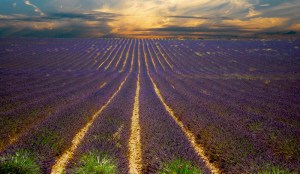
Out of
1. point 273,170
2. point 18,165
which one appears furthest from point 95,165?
point 273,170

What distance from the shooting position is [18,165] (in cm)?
527

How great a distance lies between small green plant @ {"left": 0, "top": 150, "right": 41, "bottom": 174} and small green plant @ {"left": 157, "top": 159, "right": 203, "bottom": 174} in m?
2.64

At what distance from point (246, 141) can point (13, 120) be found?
25.1 ft

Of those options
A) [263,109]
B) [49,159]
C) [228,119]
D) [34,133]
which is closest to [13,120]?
[34,133]

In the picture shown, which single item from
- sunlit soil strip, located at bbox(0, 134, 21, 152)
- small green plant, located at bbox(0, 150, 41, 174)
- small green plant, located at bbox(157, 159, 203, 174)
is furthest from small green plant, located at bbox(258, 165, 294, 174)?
sunlit soil strip, located at bbox(0, 134, 21, 152)

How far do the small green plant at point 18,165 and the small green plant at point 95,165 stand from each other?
90 centimetres

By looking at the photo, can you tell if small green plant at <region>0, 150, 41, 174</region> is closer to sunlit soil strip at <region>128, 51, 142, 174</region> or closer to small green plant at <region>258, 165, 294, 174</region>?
sunlit soil strip at <region>128, 51, 142, 174</region>

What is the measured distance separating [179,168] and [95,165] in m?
1.78

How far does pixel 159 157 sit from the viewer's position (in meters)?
6.28

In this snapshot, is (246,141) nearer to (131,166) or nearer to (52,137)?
(131,166)

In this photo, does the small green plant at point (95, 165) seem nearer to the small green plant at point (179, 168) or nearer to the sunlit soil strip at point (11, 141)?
the small green plant at point (179, 168)

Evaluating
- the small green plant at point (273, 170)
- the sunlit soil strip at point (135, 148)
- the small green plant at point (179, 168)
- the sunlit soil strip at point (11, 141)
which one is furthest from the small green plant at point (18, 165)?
the small green plant at point (273, 170)

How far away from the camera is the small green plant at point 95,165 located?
17.5ft

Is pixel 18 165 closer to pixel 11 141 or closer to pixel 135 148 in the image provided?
pixel 11 141
